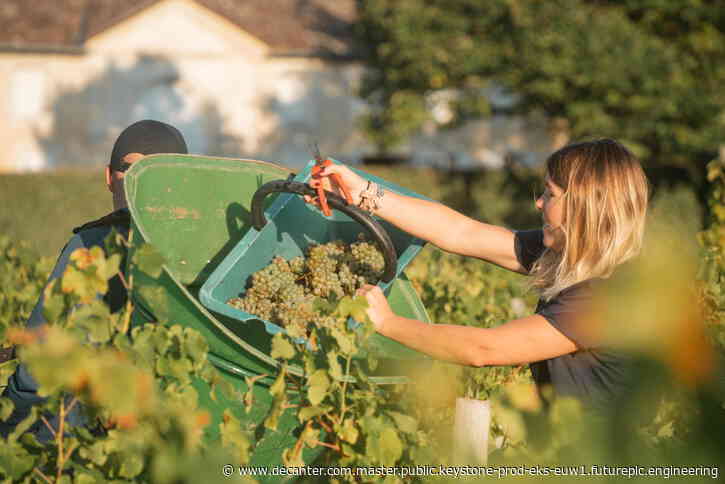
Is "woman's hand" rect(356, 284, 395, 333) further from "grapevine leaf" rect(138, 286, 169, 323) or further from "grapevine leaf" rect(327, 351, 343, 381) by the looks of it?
"grapevine leaf" rect(138, 286, 169, 323)

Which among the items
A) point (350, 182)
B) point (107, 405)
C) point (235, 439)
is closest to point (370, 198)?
point (350, 182)

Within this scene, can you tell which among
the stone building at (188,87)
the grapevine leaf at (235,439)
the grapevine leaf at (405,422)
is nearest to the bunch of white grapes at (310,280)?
the grapevine leaf at (405,422)

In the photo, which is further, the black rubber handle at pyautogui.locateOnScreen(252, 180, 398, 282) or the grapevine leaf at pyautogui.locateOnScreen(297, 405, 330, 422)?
the black rubber handle at pyautogui.locateOnScreen(252, 180, 398, 282)

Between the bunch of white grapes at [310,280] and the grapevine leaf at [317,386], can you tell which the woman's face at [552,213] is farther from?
the grapevine leaf at [317,386]

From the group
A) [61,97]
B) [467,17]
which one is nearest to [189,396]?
[467,17]

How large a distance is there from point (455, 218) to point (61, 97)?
19.4 meters

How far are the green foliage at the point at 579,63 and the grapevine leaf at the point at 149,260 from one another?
489 inches

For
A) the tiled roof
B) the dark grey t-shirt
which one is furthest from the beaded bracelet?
the tiled roof

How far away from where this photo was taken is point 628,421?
2.63ft

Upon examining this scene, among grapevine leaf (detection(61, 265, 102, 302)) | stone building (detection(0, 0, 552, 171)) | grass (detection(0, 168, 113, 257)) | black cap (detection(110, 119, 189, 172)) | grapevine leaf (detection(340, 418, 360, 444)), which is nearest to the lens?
grapevine leaf (detection(61, 265, 102, 302))

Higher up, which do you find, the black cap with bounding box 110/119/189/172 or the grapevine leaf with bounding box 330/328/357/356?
the black cap with bounding box 110/119/189/172

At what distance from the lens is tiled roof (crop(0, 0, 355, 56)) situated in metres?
20.1

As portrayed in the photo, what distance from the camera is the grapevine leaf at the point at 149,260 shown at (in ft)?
5.45

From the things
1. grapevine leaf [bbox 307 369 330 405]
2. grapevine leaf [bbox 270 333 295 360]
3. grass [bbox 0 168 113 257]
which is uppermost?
grapevine leaf [bbox 270 333 295 360]
